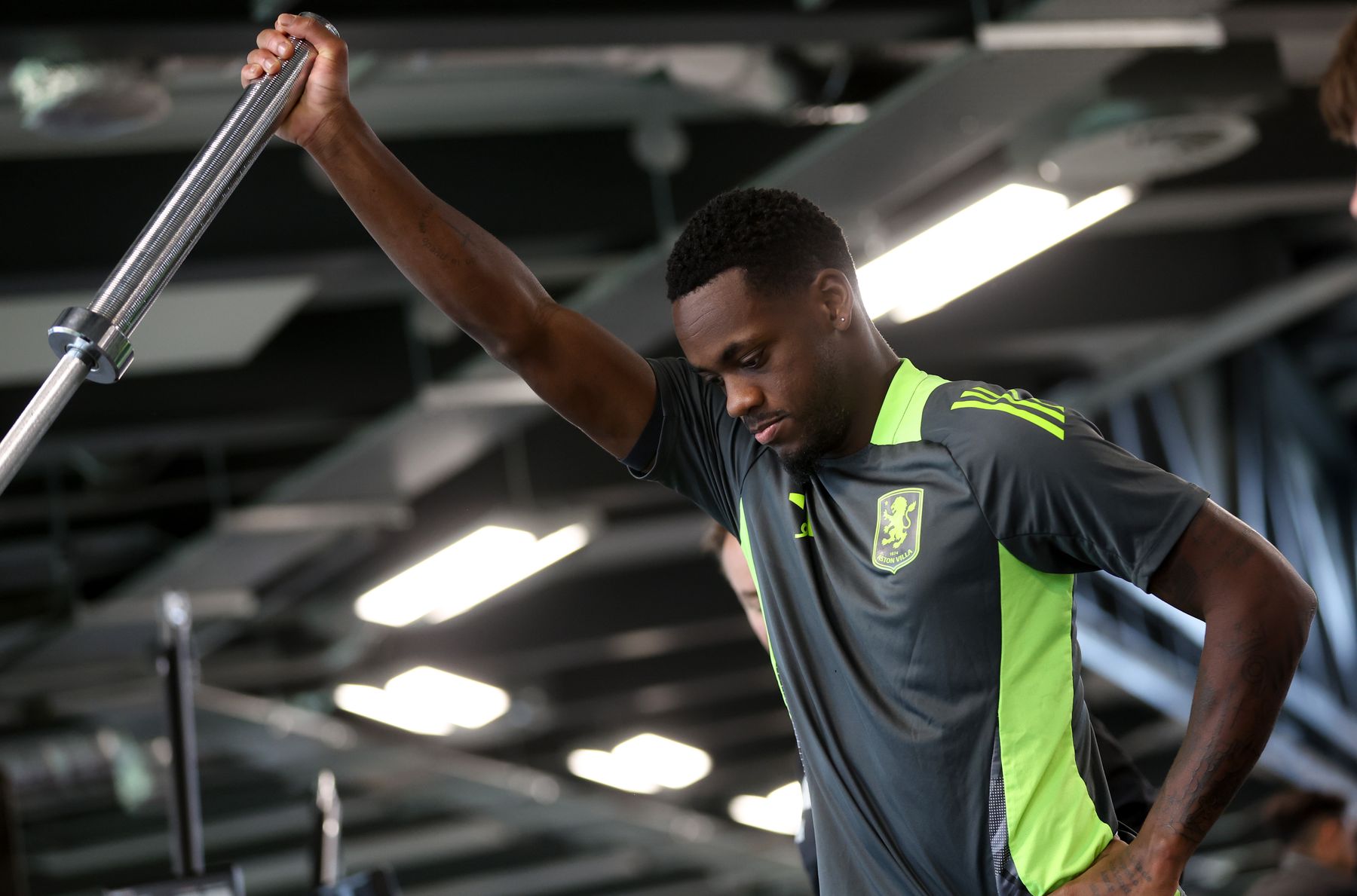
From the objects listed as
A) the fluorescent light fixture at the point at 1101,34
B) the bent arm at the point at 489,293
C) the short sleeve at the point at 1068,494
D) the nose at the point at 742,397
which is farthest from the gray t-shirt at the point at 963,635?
the fluorescent light fixture at the point at 1101,34

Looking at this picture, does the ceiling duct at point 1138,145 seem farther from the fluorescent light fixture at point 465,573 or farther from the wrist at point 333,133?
the fluorescent light fixture at point 465,573

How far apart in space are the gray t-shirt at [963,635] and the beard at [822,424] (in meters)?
0.03

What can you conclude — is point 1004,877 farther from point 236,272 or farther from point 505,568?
point 505,568

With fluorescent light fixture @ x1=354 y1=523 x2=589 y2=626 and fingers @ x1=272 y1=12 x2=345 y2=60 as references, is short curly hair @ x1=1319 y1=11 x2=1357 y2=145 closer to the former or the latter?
fingers @ x1=272 y1=12 x2=345 y2=60

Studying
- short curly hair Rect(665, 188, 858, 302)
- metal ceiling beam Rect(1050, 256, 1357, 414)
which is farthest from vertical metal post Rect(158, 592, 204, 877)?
metal ceiling beam Rect(1050, 256, 1357, 414)

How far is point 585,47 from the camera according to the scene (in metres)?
3.03

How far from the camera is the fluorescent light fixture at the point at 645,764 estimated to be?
9.89 m

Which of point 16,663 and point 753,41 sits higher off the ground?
point 16,663

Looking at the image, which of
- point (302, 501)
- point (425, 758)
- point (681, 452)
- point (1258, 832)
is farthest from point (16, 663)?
point (1258, 832)

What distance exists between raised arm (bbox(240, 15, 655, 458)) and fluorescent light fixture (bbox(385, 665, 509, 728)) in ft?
19.9

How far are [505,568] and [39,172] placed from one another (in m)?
2.53

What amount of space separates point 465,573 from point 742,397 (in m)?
4.38

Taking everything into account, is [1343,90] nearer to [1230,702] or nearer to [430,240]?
[1230,702]

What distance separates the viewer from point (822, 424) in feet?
5.43
